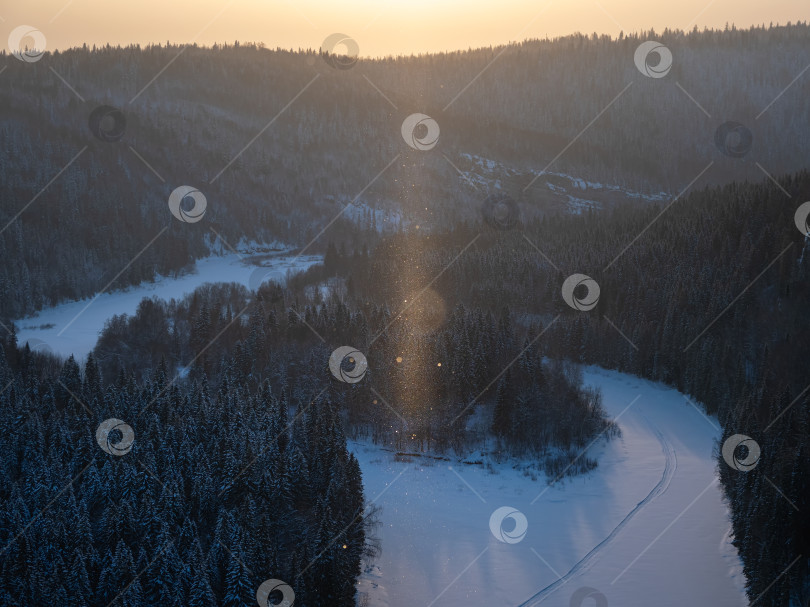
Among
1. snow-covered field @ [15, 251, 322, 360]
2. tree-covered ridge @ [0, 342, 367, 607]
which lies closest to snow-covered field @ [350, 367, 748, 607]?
tree-covered ridge @ [0, 342, 367, 607]

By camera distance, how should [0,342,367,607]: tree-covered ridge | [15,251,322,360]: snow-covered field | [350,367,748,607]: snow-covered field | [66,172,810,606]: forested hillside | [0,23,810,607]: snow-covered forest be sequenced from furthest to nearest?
[15,251,322,360]: snow-covered field
[66,172,810,606]: forested hillside
[350,367,748,607]: snow-covered field
[0,23,810,607]: snow-covered forest
[0,342,367,607]: tree-covered ridge

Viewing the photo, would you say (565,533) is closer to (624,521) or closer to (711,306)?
(624,521)

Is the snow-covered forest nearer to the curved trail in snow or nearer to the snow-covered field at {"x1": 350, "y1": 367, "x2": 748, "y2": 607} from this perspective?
the curved trail in snow

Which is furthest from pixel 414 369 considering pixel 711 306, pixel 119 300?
pixel 119 300

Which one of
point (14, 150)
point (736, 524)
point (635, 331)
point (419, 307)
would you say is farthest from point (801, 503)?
point (14, 150)

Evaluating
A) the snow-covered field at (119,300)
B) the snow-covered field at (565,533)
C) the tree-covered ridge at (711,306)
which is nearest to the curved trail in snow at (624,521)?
the snow-covered field at (565,533)

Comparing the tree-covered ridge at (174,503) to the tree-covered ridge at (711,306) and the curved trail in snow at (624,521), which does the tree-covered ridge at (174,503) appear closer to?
the curved trail in snow at (624,521)
